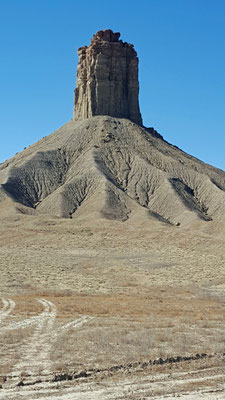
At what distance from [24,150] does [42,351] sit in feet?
437

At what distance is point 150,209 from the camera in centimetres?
11000

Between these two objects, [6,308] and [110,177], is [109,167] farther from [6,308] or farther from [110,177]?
[6,308]

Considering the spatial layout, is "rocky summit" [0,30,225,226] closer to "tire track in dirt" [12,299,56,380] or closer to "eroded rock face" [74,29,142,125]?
"eroded rock face" [74,29,142,125]

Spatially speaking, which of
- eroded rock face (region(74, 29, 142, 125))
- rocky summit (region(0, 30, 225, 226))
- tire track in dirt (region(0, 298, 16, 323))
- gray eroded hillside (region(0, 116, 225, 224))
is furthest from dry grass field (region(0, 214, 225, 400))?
eroded rock face (region(74, 29, 142, 125))

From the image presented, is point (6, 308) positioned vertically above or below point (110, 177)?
below

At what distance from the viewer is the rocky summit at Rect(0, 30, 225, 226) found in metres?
108

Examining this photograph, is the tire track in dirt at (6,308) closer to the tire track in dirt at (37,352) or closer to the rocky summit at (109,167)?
the tire track in dirt at (37,352)

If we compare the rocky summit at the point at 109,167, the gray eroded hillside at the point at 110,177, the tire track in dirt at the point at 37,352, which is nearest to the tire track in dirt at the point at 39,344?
the tire track in dirt at the point at 37,352

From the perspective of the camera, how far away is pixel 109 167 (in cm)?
12512

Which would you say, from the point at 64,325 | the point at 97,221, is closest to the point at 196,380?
the point at 64,325

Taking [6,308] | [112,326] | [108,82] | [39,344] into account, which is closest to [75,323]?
[112,326]

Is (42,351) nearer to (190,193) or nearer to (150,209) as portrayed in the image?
(150,209)

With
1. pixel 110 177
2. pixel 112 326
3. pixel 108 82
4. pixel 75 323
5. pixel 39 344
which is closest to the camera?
pixel 39 344

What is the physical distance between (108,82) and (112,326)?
132m
